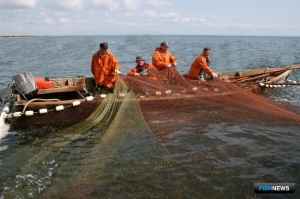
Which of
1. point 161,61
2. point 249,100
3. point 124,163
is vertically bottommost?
point 124,163

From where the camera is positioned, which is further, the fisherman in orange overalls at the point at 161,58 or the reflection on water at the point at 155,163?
the fisherman in orange overalls at the point at 161,58

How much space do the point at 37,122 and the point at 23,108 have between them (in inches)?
20.8

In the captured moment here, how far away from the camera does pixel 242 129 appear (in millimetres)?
7980

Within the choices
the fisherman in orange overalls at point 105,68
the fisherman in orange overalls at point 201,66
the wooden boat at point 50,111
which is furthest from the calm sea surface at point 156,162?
the fisherman in orange overalls at point 201,66

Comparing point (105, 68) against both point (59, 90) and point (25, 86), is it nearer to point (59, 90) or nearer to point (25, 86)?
point (59, 90)

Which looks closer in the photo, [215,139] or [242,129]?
[215,139]

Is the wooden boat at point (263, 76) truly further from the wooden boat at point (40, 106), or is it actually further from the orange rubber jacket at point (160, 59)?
the wooden boat at point (40, 106)

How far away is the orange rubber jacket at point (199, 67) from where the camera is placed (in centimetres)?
1138

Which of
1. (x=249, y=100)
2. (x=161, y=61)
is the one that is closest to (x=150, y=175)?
(x=249, y=100)

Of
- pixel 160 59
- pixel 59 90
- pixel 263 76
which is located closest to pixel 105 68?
pixel 59 90

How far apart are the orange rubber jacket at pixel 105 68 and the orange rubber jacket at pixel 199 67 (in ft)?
11.0

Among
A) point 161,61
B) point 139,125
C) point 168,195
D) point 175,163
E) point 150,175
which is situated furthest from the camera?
point 161,61

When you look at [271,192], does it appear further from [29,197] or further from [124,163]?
[29,197]

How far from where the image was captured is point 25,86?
8711mm
